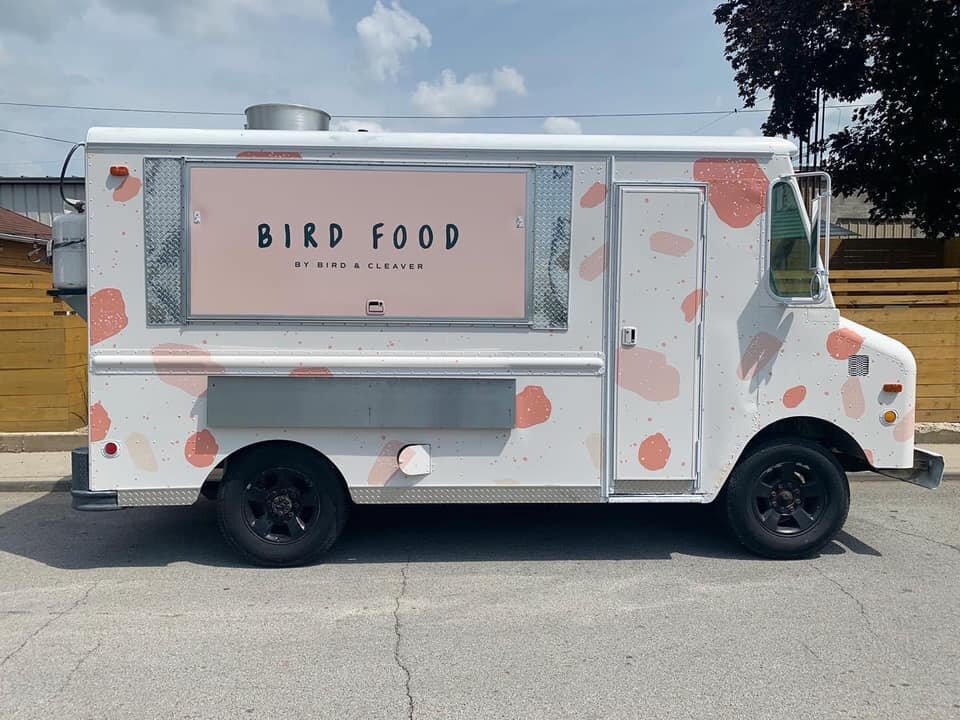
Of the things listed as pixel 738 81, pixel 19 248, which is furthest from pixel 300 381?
pixel 19 248

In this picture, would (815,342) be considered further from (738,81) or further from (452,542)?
(738,81)

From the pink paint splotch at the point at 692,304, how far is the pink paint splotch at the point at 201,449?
3.13 metres

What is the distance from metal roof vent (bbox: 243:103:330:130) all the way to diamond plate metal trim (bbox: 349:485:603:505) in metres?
2.43

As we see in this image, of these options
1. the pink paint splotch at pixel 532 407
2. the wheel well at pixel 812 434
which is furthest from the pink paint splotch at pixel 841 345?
the pink paint splotch at pixel 532 407

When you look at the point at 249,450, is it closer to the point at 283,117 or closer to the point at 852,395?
the point at 283,117

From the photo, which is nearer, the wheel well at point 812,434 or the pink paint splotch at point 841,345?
the pink paint splotch at point 841,345

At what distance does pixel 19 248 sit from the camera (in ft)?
57.5

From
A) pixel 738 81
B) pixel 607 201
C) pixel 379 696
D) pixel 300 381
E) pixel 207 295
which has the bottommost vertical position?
pixel 379 696

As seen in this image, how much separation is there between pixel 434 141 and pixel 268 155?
3.41 ft

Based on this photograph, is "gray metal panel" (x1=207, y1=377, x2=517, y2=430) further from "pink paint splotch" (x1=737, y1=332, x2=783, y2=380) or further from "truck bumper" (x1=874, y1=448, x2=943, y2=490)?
"truck bumper" (x1=874, y1=448, x2=943, y2=490)

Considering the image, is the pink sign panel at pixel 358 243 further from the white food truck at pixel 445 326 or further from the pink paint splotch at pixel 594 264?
the pink paint splotch at pixel 594 264

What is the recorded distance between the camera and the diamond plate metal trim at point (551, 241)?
496 cm

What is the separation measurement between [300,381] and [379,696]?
6.79ft

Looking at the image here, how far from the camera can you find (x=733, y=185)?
198 inches
